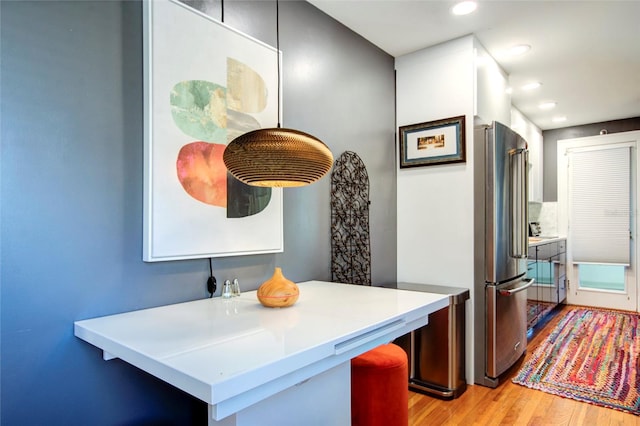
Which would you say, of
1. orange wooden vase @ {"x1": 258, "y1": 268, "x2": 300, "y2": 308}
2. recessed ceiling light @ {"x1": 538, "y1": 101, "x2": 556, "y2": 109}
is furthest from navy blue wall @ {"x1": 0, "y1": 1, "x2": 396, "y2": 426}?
recessed ceiling light @ {"x1": 538, "y1": 101, "x2": 556, "y2": 109}

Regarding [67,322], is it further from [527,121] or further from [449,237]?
[527,121]

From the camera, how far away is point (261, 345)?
105 cm

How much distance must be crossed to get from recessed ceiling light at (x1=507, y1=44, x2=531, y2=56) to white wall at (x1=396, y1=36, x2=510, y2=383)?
14 centimetres

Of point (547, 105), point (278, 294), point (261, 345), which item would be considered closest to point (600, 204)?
point (547, 105)

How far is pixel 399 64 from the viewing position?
122 inches

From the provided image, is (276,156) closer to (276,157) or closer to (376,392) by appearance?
(276,157)

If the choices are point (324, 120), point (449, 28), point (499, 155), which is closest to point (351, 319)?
point (324, 120)

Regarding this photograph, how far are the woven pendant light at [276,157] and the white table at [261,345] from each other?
20.1 inches

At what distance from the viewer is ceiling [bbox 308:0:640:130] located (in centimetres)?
234

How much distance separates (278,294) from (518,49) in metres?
2.70

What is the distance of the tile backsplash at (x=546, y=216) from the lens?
5430 millimetres

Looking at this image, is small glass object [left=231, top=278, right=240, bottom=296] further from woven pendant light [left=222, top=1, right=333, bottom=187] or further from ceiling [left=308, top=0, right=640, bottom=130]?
ceiling [left=308, top=0, right=640, bottom=130]

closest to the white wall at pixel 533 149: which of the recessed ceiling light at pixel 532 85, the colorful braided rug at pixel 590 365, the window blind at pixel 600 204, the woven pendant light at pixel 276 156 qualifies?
the window blind at pixel 600 204

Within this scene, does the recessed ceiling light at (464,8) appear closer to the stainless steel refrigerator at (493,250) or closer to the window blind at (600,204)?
the stainless steel refrigerator at (493,250)
